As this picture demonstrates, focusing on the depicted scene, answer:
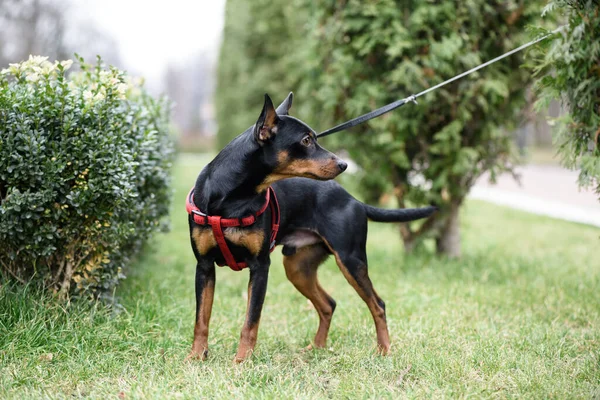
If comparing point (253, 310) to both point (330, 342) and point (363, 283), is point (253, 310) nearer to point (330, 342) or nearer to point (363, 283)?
point (363, 283)

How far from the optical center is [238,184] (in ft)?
11.2

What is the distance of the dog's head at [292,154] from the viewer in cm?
339

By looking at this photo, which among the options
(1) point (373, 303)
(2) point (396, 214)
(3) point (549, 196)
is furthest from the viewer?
(3) point (549, 196)

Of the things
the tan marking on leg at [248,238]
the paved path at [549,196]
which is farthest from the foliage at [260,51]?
the tan marking on leg at [248,238]

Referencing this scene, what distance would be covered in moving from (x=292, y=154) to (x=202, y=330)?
119 centimetres

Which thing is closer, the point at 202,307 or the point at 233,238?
the point at 233,238

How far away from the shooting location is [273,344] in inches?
158

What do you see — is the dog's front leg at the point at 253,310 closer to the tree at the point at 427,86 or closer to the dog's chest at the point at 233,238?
the dog's chest at the point at 233,238

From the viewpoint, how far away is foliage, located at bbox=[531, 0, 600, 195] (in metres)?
3.27

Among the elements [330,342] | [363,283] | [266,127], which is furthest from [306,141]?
[330,342]

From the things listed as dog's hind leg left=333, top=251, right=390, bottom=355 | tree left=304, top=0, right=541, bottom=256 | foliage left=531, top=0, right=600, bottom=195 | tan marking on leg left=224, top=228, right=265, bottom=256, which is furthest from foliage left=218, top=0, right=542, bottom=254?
tan marking on leg left=224, top=228, right=265, bottom=256

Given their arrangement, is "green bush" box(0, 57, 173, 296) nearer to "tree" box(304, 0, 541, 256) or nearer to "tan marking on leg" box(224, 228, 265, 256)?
"tan marking on leg" box(224, 228, 265, 256)

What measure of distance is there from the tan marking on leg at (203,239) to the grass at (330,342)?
0.68 m

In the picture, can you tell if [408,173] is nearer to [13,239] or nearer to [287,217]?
[287,217]
